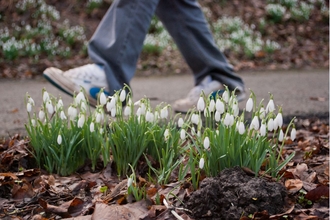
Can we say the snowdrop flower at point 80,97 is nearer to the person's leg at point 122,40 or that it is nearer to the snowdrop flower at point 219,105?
the snowdrop flower at point 219,105

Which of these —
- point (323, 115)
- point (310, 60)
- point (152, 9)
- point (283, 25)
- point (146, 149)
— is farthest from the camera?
point (283, 25)

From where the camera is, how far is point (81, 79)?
3082mm

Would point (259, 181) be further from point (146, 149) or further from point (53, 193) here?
point (53, 193)

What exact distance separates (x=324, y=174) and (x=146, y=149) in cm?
84

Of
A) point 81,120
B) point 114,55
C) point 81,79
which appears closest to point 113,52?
point 114,55

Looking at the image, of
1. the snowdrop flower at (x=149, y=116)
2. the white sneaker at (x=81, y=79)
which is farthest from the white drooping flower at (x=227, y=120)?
the white sneaker at (x=81, y=79)

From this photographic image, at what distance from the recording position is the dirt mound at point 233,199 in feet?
5.46

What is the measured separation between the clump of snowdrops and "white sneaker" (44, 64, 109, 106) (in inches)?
31.5

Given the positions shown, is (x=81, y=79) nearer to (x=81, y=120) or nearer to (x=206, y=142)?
(x=81, y=120)

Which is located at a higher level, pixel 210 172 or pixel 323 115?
pixel 210 172

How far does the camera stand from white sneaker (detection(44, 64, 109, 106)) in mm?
3090

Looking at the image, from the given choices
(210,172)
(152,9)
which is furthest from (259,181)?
(152,9)

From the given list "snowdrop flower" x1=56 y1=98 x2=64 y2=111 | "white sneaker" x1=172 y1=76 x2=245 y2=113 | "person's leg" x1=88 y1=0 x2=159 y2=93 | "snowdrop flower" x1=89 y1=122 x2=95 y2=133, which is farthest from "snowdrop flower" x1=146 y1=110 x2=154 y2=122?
"white sneaker" x1=172 y1=76 x2=245 y2=113

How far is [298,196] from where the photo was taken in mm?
1871
